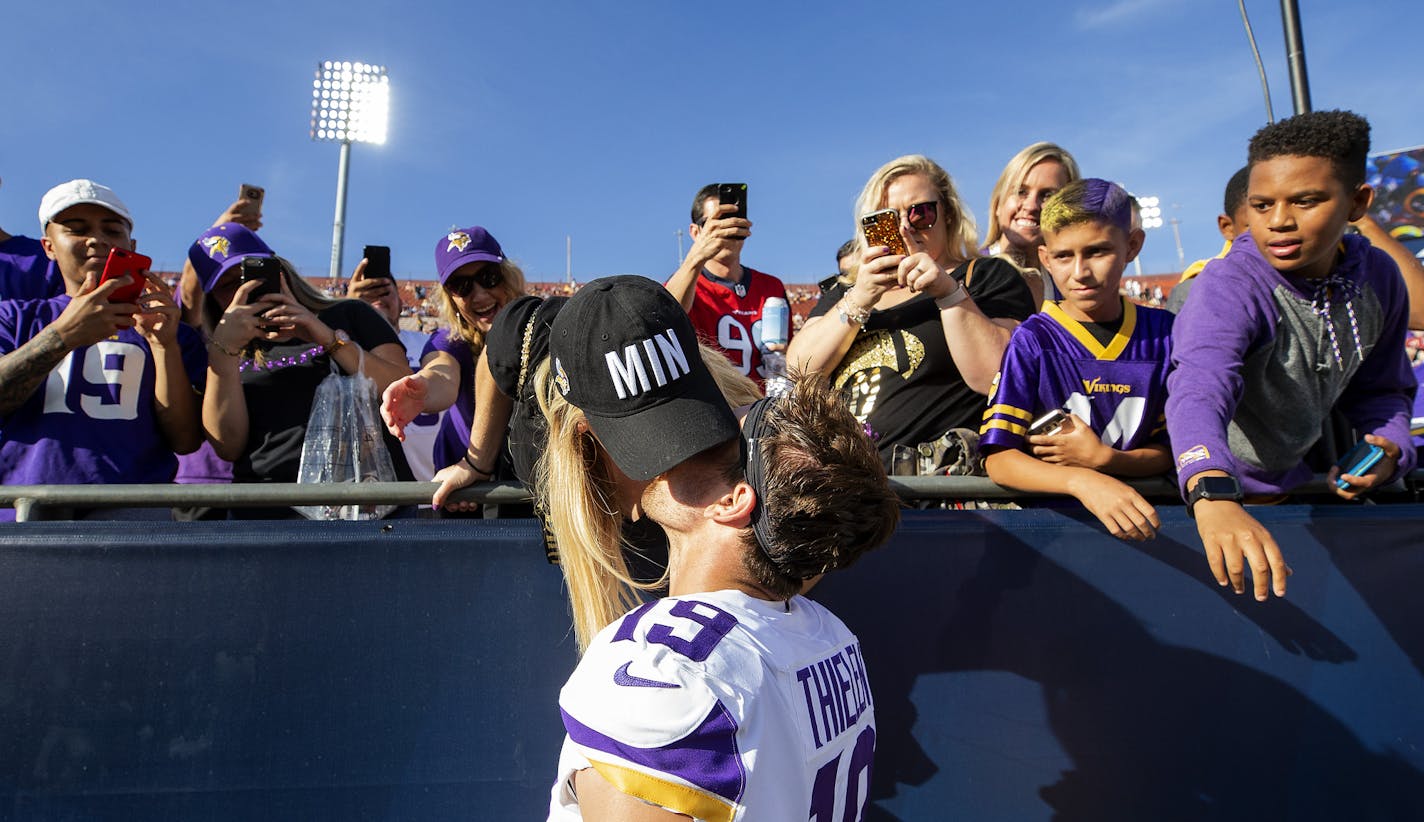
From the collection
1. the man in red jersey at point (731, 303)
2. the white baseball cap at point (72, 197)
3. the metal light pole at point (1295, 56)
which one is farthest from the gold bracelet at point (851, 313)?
the metal light pole at point (1295, 56)

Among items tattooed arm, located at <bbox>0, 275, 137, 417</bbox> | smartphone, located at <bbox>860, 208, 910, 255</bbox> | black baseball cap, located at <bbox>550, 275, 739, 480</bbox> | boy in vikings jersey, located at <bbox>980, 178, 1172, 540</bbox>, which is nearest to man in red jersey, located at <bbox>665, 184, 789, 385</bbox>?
smartphone, located at <bbox>860, 208, 910, 255</bbox>

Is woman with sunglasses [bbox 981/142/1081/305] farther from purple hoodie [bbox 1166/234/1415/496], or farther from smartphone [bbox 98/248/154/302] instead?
smartphone [bbox 98/248/154/302]

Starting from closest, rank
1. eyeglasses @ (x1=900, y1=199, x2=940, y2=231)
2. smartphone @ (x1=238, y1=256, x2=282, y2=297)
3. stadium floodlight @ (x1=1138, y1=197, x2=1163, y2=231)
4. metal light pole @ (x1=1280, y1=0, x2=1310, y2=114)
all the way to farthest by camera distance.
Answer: smartphone @ (x1=238, y1=256, x2=282, y2=297) < eyeglasses @ (x1=900, y1=199, x2=940, y2=231) < metal light pole @ (x1=1280, y1=0, x2=1310, y2=114) < stadium floodlight @ (x1=1138, y1=197, x2=1163, y2=231)

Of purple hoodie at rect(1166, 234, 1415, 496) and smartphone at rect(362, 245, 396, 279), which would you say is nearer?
purple hoodie at rect(1166, 234, 1415, 496)

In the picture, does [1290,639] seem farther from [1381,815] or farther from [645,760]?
[645,760]

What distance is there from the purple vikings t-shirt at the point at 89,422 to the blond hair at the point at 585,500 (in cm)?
209

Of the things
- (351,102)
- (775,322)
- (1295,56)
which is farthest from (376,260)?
(351,102)

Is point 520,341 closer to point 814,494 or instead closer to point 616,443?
point 616,443

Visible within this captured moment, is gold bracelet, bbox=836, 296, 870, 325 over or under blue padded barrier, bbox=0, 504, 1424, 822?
over

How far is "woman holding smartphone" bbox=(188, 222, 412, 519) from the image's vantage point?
126 inches

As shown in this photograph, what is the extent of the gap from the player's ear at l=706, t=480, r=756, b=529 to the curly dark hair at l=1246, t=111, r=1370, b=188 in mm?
2100

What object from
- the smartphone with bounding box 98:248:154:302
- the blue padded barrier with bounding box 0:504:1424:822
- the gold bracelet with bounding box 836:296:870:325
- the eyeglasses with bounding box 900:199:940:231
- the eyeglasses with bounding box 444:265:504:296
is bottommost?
the blue padded barrier with bounding box 0:504:1424:822

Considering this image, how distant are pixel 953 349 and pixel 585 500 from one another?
173 centimetres

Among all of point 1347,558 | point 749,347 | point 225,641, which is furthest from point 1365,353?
point 225,641
